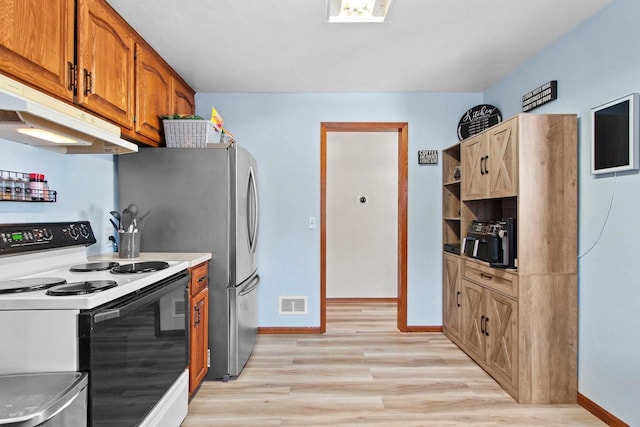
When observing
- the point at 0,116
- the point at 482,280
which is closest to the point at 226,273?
the point at 0,116

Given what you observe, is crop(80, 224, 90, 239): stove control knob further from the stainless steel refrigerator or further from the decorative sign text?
the decorative sign text

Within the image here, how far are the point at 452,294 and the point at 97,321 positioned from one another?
3.05 m

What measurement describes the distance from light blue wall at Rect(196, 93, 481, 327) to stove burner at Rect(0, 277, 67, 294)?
7.42 feet

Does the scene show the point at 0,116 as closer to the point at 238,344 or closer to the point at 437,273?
the point at 238,344

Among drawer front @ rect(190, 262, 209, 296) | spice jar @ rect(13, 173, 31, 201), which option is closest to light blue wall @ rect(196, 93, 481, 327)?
drawer front @ rect(190, 262, 209, 296)

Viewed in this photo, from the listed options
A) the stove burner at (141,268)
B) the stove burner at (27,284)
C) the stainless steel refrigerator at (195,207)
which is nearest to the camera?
the stove burner at (27,284)

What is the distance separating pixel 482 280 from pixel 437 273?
921mm

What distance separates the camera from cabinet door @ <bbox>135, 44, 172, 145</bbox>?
2453 millimetres

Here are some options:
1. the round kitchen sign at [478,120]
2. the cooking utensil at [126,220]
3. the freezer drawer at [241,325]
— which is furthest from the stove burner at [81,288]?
the round kitchen sign at [478,120]

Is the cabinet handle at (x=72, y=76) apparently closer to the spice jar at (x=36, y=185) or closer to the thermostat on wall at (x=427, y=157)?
the spice jar at (x=36, y=185)

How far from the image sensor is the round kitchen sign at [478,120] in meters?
3.40

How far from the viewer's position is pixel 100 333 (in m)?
1.30

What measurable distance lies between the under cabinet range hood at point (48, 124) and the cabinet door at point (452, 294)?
2.83 m

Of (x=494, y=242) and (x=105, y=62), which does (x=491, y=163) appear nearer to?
(x=494, y=242)
